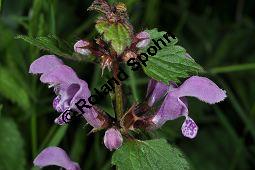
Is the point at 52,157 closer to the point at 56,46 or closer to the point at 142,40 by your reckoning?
the point at 56,46

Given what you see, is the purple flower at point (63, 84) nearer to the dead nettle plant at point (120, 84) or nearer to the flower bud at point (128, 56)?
the dead nettle plant at point (120, 84)

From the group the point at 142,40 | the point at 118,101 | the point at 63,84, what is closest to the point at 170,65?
the point at 142,40

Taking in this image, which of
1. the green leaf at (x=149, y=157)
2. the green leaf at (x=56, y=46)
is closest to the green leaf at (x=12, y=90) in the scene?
the green leaf at (x=56, y=46)

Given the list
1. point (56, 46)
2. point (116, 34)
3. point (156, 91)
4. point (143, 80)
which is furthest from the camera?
point (143, 80)

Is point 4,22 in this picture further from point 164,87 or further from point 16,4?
point 164,87

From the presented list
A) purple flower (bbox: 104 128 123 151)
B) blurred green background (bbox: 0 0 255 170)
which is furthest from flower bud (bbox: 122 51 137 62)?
blurred green background (bbox: 0 0 255 170)

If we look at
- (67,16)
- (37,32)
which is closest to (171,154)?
(37,32)

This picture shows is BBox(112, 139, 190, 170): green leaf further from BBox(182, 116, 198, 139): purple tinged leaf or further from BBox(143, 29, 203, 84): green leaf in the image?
BBox(143, 29, 203, 84): green leaf
